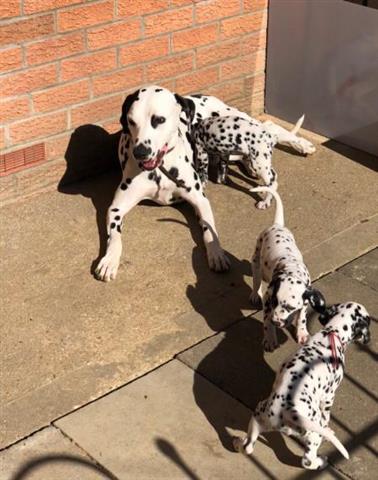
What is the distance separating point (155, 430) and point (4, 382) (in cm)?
103

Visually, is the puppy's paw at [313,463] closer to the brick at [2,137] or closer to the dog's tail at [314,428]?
the dog's tail at [314,428]

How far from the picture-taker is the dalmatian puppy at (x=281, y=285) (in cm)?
572

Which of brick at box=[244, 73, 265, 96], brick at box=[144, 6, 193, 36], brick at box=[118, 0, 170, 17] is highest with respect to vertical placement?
brick at box=[118, 0, 170, 17]

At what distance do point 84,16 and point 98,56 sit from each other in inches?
14.6

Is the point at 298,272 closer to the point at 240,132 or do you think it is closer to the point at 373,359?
the point at 373,359

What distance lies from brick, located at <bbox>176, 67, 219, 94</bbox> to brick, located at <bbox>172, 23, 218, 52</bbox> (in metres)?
0.27

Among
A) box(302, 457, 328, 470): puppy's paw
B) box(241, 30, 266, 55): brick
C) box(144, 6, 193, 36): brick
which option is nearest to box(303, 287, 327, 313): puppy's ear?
box(302, 457, 328, 470): puppy's paw

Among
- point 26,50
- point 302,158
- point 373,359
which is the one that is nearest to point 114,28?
point 26,50

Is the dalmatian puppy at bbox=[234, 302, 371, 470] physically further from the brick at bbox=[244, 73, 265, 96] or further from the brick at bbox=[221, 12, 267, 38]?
the brick at bbox=[244, 73, 265, 96]

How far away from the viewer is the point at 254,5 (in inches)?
353

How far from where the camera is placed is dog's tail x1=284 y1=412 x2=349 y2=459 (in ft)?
16.4

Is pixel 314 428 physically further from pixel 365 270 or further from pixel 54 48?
pixel 54 48

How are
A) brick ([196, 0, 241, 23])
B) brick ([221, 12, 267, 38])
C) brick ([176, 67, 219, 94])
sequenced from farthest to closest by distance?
brick ([221, 12, 267, 38]) < brick ([176, 67, 219, 94]) < brick ([196, 0, 241, 23])

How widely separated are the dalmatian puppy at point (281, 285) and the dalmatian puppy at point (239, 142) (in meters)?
1.35
